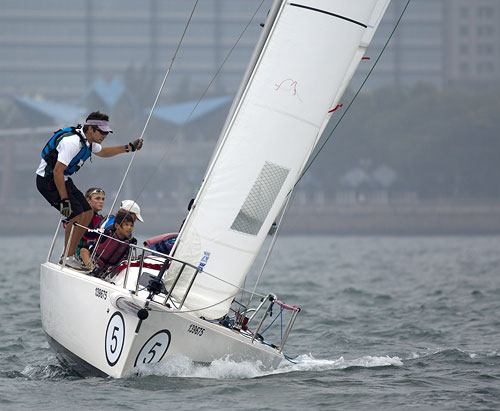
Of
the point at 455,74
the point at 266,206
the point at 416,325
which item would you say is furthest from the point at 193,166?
the point at 266,206

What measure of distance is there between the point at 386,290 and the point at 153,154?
56.9 meters

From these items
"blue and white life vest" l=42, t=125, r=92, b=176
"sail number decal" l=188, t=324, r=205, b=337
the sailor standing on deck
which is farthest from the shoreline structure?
"sail number decal" l=188, t=324, r=205, b=337

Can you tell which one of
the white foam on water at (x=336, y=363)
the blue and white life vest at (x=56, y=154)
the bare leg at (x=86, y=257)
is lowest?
the white foam on water at (x=336, y=363)

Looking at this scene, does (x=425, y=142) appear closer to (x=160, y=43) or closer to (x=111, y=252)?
(x=160, y=43)

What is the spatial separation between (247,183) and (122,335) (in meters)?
1.52

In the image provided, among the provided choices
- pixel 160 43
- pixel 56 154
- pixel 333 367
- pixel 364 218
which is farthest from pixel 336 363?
pixel 160 43

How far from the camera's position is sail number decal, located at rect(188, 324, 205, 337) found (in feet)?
24.5

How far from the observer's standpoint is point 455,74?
105m

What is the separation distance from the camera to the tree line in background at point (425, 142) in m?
73.3

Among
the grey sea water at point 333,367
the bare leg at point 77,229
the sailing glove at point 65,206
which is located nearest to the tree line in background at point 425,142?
the grey sea water at point 333,367

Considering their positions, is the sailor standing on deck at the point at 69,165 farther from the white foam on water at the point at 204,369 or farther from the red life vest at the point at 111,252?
the white foam on water at the point at 204,369

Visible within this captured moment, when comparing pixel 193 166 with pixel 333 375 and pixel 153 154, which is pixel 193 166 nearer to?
pixel 153 154

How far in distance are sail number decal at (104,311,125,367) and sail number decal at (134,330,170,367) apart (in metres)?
0.16

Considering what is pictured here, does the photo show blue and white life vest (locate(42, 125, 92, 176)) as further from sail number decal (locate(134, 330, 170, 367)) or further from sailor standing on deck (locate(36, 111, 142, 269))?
sail number decal (locate(134, 330, 170, 367))
